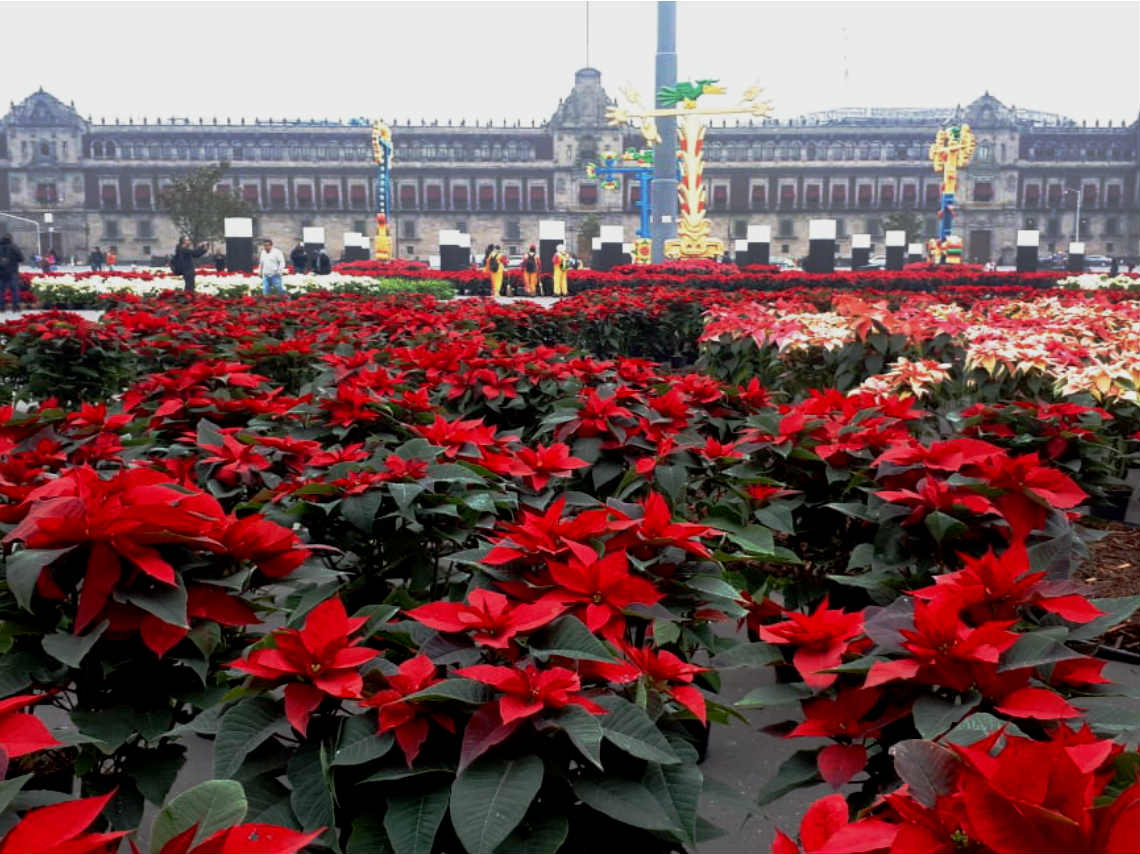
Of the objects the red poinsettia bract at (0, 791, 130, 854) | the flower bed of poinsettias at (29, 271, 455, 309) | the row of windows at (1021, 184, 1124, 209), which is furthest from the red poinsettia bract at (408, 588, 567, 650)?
the row of windows at (1021, 184, 1124, 209)

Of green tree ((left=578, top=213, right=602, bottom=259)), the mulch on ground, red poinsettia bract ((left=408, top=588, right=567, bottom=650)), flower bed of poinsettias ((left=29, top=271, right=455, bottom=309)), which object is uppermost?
green tree ((left=578, top=213, right=602, bottom=259))

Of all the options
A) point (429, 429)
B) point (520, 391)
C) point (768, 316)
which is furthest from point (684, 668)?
point (768, 316)

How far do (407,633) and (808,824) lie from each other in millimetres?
797

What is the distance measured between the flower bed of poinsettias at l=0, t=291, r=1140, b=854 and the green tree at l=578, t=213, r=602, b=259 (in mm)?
65325

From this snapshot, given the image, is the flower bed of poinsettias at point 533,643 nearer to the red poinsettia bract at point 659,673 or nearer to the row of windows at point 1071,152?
the red poinsettia bract at point 659,673

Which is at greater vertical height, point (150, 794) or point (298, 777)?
point (298, 777)

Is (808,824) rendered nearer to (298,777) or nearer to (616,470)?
(298,777)

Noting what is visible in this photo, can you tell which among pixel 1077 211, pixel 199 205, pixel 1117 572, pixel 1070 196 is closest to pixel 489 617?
pixel 1117 572

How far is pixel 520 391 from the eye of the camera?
14.3 ft

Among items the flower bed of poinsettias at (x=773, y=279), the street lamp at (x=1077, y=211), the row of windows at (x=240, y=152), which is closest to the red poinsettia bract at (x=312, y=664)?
the flower bed of poinsettias at (x=773, y=279)

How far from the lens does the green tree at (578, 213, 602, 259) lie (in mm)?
67750

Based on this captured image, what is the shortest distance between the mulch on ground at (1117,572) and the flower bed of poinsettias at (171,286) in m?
13.0

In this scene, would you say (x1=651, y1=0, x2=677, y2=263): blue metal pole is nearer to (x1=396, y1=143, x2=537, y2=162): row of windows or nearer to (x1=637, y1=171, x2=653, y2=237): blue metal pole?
(x1=637, y1=171, x2=653, y2=237): blue metal pole

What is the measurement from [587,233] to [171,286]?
5072cm
